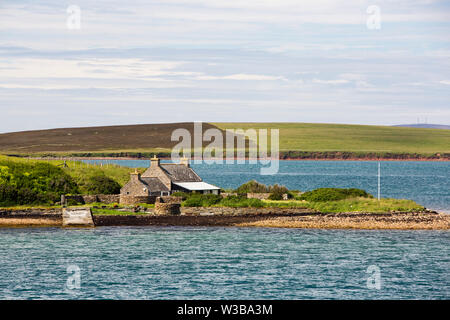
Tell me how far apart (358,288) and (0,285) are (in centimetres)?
1879

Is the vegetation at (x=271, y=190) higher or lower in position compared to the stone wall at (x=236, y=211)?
higher

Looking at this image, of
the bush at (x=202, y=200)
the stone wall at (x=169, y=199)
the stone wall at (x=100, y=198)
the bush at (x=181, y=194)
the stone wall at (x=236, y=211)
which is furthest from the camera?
the bush at (x=181, y=194)

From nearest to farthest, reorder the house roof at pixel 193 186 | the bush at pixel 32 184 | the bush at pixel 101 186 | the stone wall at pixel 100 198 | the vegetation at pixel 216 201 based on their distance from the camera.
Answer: the vegetation at pixel 216 201
the bush at pixel 32 184
the stone wall at pixel 100 198
the bush at pixel 101 186
the house roof at pixel 193 186

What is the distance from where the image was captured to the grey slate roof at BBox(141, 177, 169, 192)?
67812 mm

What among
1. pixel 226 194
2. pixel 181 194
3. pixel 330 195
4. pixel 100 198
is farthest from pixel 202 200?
pixel 330 195

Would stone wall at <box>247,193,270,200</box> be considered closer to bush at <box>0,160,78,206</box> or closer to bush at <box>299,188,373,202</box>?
bush at <box>299,188,373,202</box>

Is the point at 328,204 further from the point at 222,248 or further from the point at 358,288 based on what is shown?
the point at 358,288

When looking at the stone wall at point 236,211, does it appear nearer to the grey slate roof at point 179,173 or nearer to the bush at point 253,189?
the bush at point 253,189

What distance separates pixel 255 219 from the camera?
6222 centimetres

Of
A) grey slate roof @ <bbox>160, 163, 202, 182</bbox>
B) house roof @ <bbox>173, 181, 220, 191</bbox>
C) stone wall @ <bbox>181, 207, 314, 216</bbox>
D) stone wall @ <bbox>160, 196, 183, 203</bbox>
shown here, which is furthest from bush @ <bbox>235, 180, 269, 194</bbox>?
stone wall @ <bbox>160, 196, 183, 203</bbox>

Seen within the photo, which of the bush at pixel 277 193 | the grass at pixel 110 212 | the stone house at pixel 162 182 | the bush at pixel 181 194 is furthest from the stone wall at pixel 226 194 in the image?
the grass at pixel 110 212

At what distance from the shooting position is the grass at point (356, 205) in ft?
213

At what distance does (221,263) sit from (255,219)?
1759 centimetres
